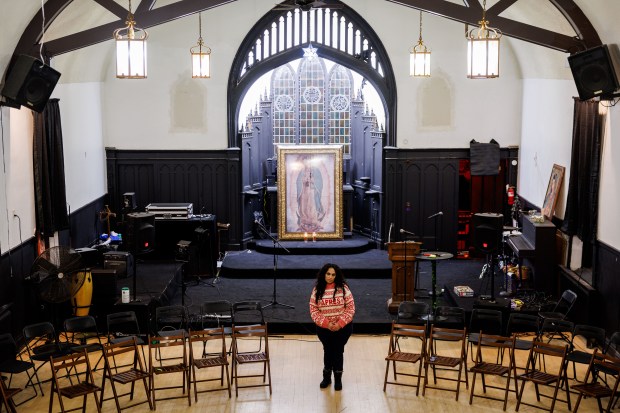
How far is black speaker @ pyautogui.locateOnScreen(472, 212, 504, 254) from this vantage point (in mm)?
13547

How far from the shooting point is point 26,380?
11430 millimetres

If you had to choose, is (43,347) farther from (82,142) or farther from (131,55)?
(82,142)

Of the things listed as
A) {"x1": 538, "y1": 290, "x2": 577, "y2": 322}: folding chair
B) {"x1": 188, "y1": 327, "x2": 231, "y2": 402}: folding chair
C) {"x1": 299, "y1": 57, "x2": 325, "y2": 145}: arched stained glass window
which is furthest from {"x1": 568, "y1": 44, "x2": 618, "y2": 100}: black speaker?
{"x1": 299, "y1": 57, "x2": 325, "y2": 145}: arched stained glass window

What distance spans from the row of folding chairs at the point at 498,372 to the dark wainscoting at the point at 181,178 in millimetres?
7025

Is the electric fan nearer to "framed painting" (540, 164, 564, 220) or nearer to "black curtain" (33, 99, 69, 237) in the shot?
"black curtain" (33, 99, 69, 237)

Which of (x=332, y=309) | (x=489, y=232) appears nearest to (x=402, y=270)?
(x=489, y=232)

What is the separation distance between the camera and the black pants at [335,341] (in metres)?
10.9

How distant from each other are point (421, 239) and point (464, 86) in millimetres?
3223

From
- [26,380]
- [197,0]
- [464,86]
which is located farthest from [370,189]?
[26,380]

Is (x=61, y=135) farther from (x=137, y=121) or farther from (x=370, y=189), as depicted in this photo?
(x=370, y=189)

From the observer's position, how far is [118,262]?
47.9 ft

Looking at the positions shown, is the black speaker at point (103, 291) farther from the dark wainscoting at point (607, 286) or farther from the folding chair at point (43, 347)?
the dark wainscoting at point (607, 286)

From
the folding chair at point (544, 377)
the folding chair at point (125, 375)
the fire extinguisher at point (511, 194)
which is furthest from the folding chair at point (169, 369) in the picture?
the fire extinguisher at point (511, 194)

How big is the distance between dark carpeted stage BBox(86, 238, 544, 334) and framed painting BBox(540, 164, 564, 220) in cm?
155
